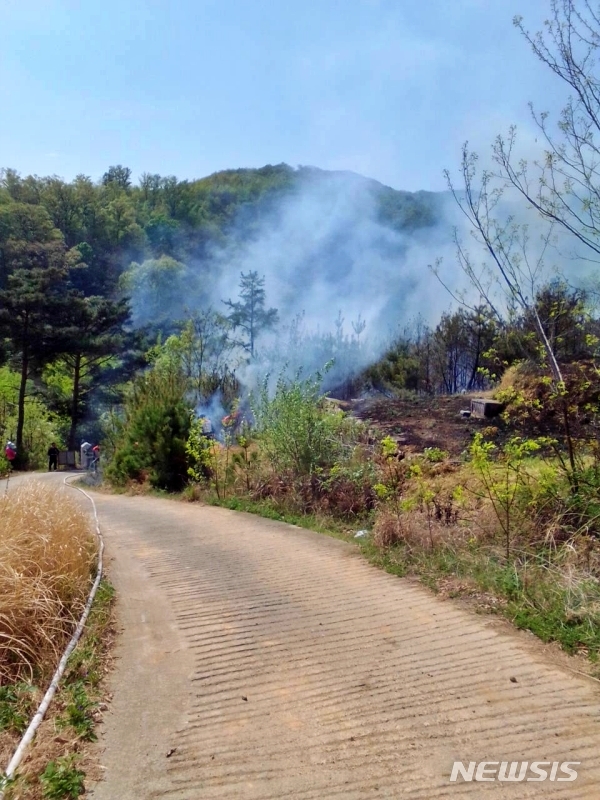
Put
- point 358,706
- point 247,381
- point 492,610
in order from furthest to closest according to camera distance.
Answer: point 247,381, point 492,610, point 358,706

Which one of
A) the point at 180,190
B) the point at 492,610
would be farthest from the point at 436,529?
the point at 180,190

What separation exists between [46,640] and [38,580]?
2.10 ft

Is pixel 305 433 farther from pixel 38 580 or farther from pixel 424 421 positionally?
pixel 38 580

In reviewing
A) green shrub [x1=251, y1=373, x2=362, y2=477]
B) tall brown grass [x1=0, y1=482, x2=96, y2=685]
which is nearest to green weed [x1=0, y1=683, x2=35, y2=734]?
tall brown grass [x1=0, y1=482, x2=96, y2=685]

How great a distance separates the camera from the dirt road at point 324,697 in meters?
3.13

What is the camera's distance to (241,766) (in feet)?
10.6

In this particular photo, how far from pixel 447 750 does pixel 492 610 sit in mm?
2194

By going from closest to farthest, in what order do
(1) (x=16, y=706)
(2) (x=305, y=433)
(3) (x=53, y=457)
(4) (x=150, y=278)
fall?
1. (1) (x=16, y=706)
2. (2) (x=305, y=433)
3. (3) (x=53, y=457)
4. (4) (x=150, y=278)

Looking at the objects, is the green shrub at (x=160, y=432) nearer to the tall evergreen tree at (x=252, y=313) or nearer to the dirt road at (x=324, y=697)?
the dirt road at (x=324, y=697)

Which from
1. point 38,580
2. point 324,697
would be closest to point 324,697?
point 324,697

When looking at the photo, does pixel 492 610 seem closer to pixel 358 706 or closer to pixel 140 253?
pixel 358 706

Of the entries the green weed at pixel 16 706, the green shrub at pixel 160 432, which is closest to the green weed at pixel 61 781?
the green weed at pixel 16 706

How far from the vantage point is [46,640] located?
4.54 metres

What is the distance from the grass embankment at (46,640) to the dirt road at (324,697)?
0.17 m
